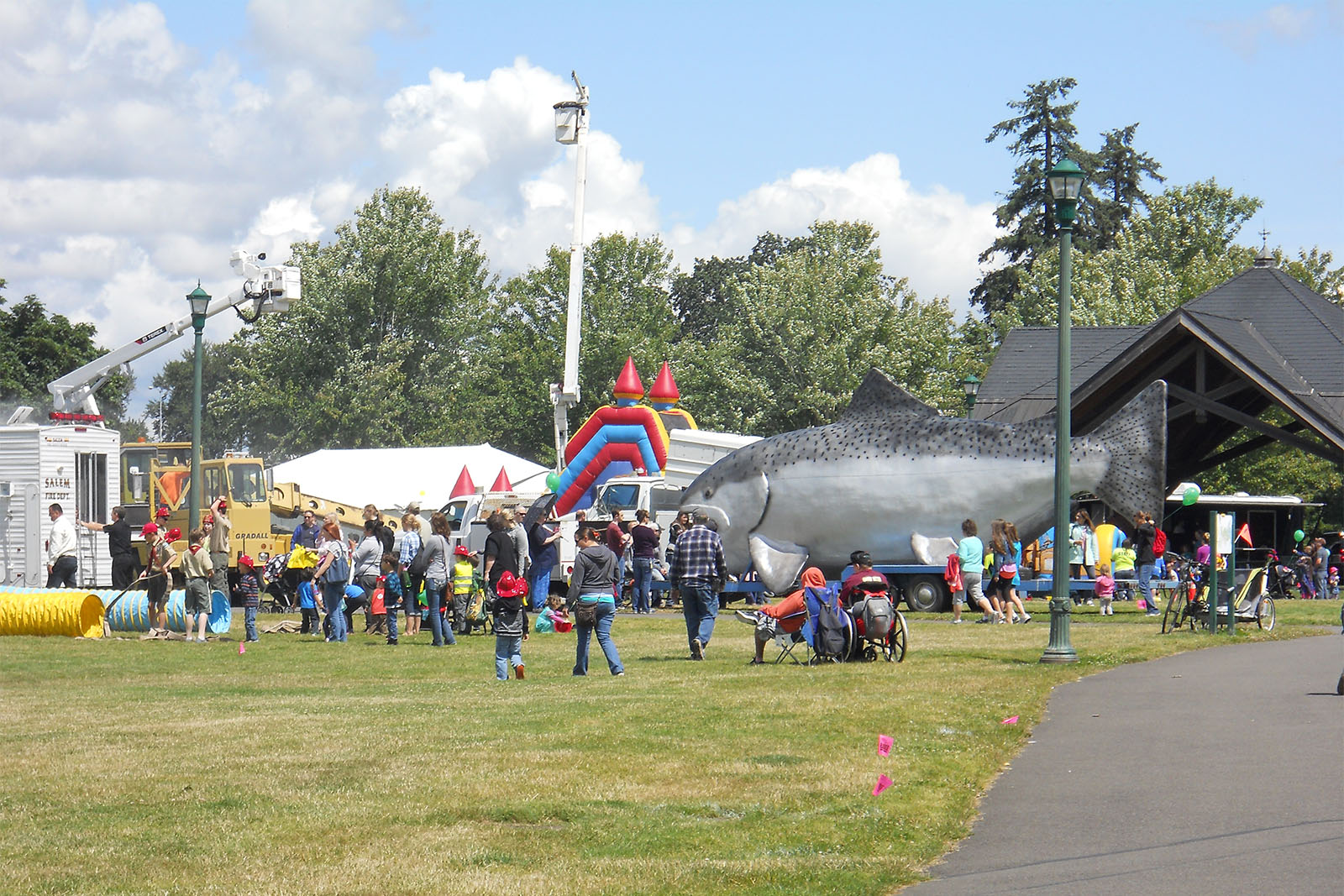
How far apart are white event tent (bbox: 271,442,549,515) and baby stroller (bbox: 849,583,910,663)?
25.2 meters

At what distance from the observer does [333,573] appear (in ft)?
66.8

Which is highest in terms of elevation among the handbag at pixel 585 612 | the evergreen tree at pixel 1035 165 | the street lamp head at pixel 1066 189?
the evergreen tree at pixel 1035 165

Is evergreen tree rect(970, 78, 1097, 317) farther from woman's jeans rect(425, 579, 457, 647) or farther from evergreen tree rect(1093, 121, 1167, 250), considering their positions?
woman's jeans rect(425, 579, 457, 647)

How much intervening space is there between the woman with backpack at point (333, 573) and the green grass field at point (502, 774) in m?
3.72

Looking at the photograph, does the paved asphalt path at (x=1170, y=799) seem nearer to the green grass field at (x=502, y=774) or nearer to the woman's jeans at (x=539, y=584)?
the green grass field at (x=502, y=774)

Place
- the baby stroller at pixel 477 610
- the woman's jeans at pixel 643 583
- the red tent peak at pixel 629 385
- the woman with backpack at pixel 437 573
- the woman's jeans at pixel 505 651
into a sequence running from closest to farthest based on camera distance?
the woman's jeans at pixel 505 651, the woman with backpack at pixel 437 573, the baby stroller at pixel 477 610, the woman's jeans at pixel 643 583, the red tent peak at pixel 629 385

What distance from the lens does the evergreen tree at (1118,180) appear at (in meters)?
66.4

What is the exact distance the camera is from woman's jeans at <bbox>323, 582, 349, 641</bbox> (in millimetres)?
20516

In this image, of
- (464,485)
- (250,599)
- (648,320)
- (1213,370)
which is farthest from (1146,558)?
(648,320)

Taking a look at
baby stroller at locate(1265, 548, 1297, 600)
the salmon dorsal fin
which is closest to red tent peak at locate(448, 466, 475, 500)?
the salmon dorsal fin

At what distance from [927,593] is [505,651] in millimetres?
11144

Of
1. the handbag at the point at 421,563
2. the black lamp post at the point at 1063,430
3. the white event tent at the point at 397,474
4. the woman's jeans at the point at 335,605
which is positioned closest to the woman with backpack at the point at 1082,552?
the black lamp post at the point at 1063,430

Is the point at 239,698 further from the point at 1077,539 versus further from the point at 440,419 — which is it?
the point at 440,419

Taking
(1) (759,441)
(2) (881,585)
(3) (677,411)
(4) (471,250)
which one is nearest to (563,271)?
(4) (471,250)
